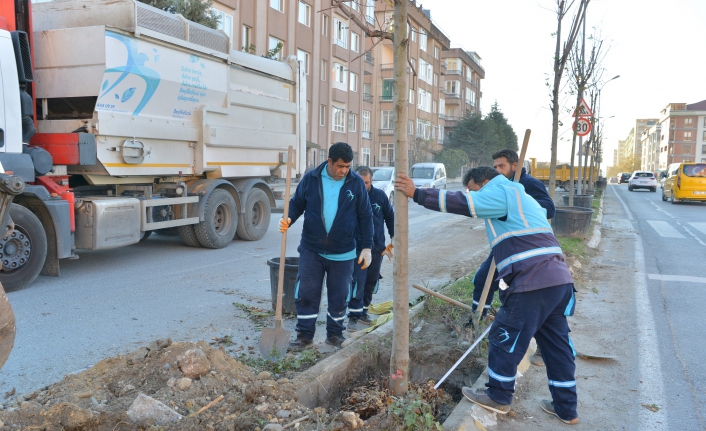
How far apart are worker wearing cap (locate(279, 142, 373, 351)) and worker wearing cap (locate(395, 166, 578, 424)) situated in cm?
131

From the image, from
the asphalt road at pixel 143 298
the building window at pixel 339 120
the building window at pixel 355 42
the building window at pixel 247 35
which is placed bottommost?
the asphalt road at pixel 143 298

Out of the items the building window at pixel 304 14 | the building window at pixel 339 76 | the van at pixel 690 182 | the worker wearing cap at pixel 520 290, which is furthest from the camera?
the building window at pixel 339 76

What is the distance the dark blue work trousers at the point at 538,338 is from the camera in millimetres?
3482

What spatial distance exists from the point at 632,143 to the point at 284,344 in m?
165

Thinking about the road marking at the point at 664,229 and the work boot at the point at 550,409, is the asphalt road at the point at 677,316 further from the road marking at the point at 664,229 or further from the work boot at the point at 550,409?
the work boot at the point at 550,409

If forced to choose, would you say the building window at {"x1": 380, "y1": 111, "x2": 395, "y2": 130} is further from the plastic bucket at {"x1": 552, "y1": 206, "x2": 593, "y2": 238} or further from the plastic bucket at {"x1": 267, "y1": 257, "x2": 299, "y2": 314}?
the plastic bucket at {"x1": 267, "y1": 257, "x2": 299, "y2": 314}

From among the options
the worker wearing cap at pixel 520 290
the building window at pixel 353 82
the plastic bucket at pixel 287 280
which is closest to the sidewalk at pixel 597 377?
the worker wearing cap at pixel 520 290

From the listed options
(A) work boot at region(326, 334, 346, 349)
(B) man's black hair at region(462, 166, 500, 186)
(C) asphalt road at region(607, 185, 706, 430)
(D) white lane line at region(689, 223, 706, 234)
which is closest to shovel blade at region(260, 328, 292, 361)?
(A) work boot at region(326, 334, 346, 349)

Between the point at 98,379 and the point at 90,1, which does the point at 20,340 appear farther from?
the point at 90,1

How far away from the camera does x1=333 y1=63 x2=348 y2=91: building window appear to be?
3606 centimetres

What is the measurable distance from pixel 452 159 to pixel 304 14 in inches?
1053

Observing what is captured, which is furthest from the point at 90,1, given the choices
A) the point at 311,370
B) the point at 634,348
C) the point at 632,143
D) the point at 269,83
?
the point at 632,143

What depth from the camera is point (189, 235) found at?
33.1ft

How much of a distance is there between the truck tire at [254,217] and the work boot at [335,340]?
6.44 m
